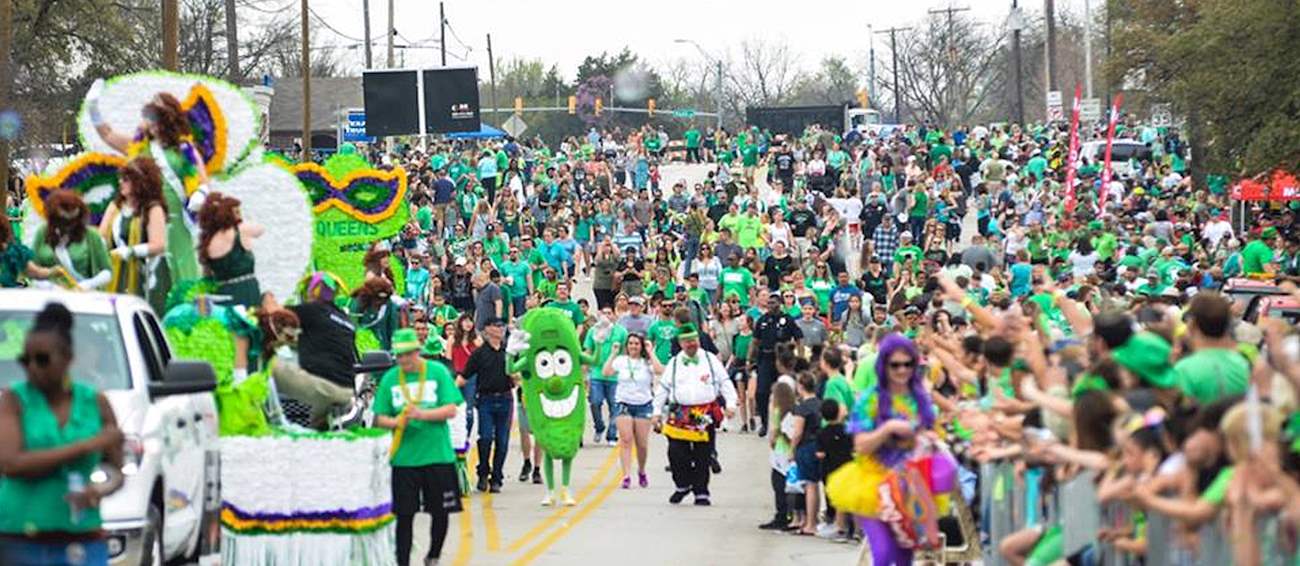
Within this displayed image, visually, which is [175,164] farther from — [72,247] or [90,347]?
→ [90,347]

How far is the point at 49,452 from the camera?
1056cm

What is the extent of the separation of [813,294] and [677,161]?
49247mm

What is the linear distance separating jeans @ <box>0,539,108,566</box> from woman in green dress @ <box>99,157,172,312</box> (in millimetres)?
5177

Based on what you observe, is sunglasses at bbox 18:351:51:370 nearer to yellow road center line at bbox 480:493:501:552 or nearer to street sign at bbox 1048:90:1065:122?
yellow road center line at bbox 480:493:501:552

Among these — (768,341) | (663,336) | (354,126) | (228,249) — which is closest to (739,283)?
(768,341)

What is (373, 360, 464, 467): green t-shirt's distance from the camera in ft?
53.7

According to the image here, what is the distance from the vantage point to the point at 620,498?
23.0m

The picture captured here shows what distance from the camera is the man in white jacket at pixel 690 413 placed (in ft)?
73.3

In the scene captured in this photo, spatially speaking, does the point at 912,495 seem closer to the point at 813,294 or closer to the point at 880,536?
the point at 880,536

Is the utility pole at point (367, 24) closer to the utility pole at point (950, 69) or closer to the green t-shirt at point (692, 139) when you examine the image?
the green t-shirt at point (692, 139)

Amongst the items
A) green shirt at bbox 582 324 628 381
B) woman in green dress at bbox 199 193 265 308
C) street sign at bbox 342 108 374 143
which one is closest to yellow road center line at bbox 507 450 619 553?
green shirt at bbox 582 324 628 381

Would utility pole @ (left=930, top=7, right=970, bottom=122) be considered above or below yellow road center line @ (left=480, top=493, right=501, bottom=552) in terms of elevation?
above

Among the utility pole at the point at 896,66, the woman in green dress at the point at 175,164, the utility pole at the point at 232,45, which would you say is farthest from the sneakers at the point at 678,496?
the utility pole at the point at 896,66

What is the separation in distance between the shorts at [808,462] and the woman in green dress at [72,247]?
253 inches
